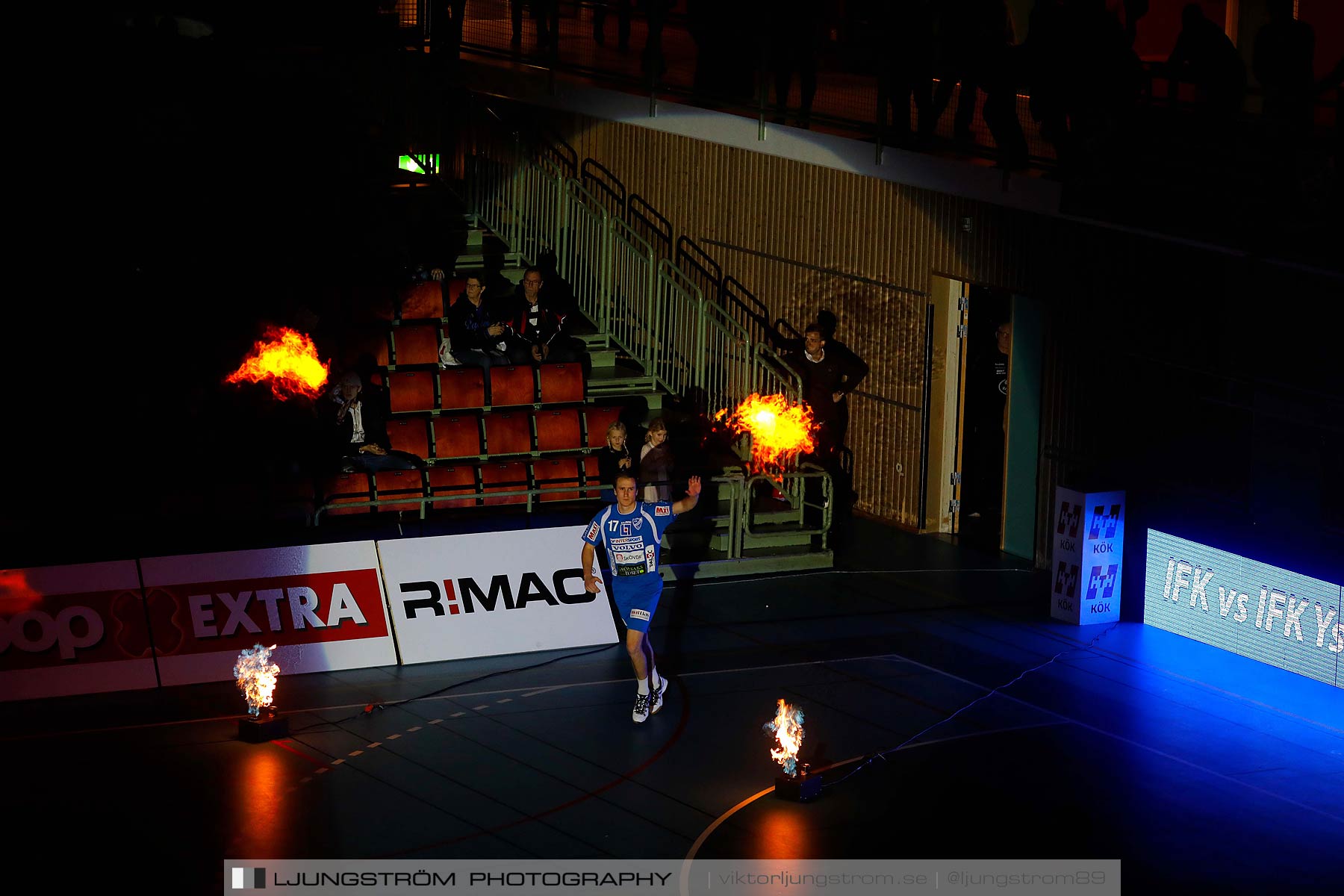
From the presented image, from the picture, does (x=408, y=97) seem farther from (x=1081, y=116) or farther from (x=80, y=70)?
(x=1081, y=116)

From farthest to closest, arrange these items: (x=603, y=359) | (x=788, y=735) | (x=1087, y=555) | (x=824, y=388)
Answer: (x=603, y=359) < (x=824, y=388) < (x=1087, y=555) < (x=788, y=735)

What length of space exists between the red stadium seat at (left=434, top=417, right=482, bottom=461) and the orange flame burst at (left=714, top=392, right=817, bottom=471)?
3.14 meters

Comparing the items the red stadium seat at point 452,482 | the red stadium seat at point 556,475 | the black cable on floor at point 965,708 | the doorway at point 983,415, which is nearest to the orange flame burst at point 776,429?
the doorway at point 983,415

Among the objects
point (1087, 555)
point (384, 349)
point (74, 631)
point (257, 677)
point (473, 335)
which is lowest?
point (257, 677)

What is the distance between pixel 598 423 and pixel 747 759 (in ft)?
25.2

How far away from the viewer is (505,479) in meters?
18.3

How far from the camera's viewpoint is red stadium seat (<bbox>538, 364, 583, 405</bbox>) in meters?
20.1

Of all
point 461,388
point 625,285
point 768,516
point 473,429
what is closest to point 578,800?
point 768,516

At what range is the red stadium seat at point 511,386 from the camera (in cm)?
1981

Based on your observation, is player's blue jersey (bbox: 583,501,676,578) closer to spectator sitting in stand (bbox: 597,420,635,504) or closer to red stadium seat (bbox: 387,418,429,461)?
spectator sitting in stand (bbox: 597,420,635,504)

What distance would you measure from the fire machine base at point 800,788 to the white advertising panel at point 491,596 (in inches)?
162

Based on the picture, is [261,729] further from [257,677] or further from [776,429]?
[776,429]

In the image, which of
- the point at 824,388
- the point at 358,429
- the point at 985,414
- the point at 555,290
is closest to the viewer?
the point at 358,429

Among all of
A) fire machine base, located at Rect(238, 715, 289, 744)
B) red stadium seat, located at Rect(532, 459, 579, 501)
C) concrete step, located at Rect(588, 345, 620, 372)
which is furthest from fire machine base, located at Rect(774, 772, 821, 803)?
concrete step, located at Rect(588, 345, 620, 372)
